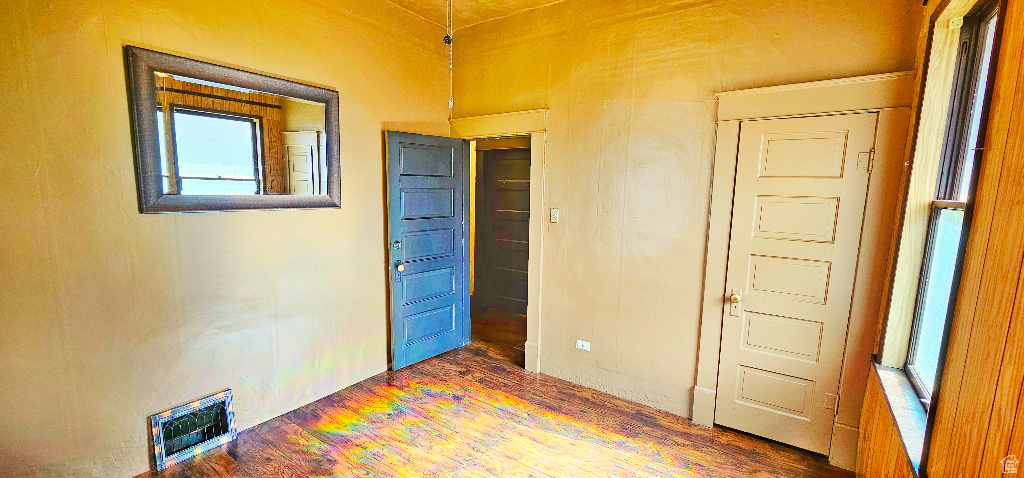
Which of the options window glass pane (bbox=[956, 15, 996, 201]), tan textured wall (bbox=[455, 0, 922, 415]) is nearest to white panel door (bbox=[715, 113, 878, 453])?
tan textured wall (bbox=[455, 0, 922, 415])

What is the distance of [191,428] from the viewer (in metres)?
2.62

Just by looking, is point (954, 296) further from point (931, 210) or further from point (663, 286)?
point (663, 286)

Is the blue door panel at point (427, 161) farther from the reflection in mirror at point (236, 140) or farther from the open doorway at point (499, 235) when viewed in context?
the open doorway at point (499, 235)

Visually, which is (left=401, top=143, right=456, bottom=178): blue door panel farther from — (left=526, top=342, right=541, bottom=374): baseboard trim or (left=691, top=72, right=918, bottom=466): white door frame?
(left=691, top=72, right=918, bottom=466): white door frame

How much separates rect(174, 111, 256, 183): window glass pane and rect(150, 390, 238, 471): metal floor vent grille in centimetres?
132

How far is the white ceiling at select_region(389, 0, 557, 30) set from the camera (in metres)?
3.42

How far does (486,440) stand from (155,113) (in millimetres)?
2743

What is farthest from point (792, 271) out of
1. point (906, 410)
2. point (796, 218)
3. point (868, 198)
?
point (906, 410)

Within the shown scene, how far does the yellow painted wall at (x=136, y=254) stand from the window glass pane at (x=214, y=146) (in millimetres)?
243

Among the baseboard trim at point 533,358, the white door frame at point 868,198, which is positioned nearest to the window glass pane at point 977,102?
the white door frame at point 868,198

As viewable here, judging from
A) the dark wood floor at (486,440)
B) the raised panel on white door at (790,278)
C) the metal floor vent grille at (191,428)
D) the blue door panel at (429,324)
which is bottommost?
the dark wood floor at (486,440)

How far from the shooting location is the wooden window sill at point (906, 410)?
1.56m

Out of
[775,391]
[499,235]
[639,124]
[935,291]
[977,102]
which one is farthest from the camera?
[499,235]

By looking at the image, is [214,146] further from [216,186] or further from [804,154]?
[804,154]
